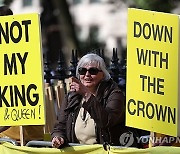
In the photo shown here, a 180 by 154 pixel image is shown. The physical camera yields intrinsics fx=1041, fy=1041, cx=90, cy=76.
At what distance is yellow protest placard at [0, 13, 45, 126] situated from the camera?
985 cm

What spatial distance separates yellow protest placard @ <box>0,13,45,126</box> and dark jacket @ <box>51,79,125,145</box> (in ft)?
1.06

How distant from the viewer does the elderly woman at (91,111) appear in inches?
380

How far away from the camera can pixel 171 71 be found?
926 centimetres

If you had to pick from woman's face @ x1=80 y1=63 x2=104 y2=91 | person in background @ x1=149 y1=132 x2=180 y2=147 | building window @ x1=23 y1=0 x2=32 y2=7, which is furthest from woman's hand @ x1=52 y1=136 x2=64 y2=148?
building window @ x1=23 y1=0 x2=32 y2=7

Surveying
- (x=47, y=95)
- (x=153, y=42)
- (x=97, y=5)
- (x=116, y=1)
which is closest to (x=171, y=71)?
(x=153, y=42)

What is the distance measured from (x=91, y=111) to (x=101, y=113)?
0.32ft

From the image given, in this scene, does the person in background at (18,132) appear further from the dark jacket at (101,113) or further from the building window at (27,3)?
the building window at (27,3)

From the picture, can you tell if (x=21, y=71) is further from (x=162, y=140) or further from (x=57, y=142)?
(x=162, y=140)

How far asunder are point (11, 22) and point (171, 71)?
5.61 feet

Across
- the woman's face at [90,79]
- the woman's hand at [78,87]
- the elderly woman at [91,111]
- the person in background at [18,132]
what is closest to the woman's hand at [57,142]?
the elderly woman at [91,111]

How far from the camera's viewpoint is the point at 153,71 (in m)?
9.40

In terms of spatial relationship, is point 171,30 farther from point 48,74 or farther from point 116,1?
point 116,1

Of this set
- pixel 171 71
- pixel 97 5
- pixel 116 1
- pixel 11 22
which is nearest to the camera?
Result: pixel 171 71

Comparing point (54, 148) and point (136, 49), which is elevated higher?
point (136, 49)
